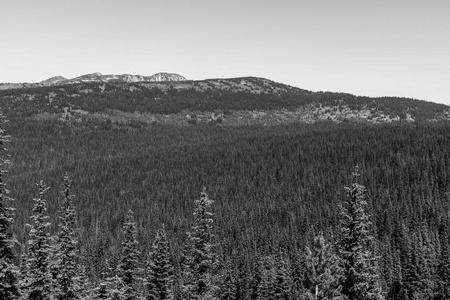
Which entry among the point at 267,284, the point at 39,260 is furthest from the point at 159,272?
the point at 267,284

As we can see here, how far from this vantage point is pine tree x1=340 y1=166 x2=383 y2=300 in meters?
25.0

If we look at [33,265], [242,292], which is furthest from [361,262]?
[242,292]

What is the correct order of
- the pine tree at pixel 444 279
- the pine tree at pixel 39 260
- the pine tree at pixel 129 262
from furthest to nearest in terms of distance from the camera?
the pine tree at pixel 444 279 < the pine tree at pixel 129 262 < the pine tree at pixel 39 260

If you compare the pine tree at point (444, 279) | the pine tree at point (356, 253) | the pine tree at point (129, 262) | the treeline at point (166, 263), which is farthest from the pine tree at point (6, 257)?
the pine tree at point (444, 279)

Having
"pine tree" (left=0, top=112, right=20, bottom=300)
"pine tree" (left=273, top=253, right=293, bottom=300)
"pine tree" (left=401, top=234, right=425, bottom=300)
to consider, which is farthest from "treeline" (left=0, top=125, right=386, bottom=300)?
"pine tree" (left=401, top=234, right=425, bottom=300)

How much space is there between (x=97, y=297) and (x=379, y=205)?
170511mm

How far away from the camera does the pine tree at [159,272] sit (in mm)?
34312

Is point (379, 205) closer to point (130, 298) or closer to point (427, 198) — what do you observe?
point (427, 198)

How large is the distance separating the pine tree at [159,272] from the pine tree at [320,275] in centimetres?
1397

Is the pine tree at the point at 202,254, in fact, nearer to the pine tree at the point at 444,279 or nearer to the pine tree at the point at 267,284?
the pine tree at the point at 267,284

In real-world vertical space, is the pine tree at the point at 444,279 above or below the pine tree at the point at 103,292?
below

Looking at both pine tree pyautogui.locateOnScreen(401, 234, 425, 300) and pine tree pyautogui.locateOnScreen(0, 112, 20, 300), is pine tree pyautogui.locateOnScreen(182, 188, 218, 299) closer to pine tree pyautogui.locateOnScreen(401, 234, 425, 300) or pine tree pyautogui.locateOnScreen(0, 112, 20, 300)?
pine tree pyautogui.locateOnScreen(0, 112, 20, 300)

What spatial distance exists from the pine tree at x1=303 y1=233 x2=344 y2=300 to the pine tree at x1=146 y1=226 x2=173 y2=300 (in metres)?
14.0

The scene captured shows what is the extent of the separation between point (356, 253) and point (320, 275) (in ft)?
11.1
